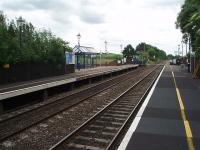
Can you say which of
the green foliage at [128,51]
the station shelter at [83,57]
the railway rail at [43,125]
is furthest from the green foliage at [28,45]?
the green foliage at [128,51]

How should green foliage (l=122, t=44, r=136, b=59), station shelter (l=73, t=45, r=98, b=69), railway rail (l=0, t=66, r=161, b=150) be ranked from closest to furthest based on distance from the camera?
railway rail (l=0, t=66, r=161, b=150), station shelter (l=73, t=45, r=98, b=69), green foliage (l=122, t=44, r=136, b=59)

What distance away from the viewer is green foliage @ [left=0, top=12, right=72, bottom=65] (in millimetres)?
31516

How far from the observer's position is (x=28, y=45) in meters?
39.0

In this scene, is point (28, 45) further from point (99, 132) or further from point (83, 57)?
point (99, 132)

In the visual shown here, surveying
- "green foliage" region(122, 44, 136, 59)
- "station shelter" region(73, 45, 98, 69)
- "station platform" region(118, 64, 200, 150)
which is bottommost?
"station platform" region(118, 64, 200, 150)

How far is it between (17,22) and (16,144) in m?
29.6

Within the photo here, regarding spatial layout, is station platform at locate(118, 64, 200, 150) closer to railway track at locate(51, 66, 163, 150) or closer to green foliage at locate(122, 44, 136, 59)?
railway track at locate(51, 66, 163, 150)

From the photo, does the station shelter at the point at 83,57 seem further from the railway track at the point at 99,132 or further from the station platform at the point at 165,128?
the railway track at the point at 99,132

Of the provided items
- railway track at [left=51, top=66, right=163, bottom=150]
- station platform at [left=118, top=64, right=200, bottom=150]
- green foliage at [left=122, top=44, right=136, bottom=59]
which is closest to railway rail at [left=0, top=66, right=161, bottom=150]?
railway track at [left=51, top=66, right=163, bottom=150]

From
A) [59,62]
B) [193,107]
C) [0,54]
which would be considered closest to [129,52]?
[59,62]

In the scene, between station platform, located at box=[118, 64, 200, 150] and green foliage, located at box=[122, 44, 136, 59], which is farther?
green foliage, located at box=[122, 44, 136, 59]

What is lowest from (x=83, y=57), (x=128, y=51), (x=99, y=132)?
(x=99, y=132)

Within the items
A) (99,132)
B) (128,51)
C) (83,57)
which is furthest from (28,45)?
(128,51)

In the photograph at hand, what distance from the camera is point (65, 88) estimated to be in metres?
26.5
